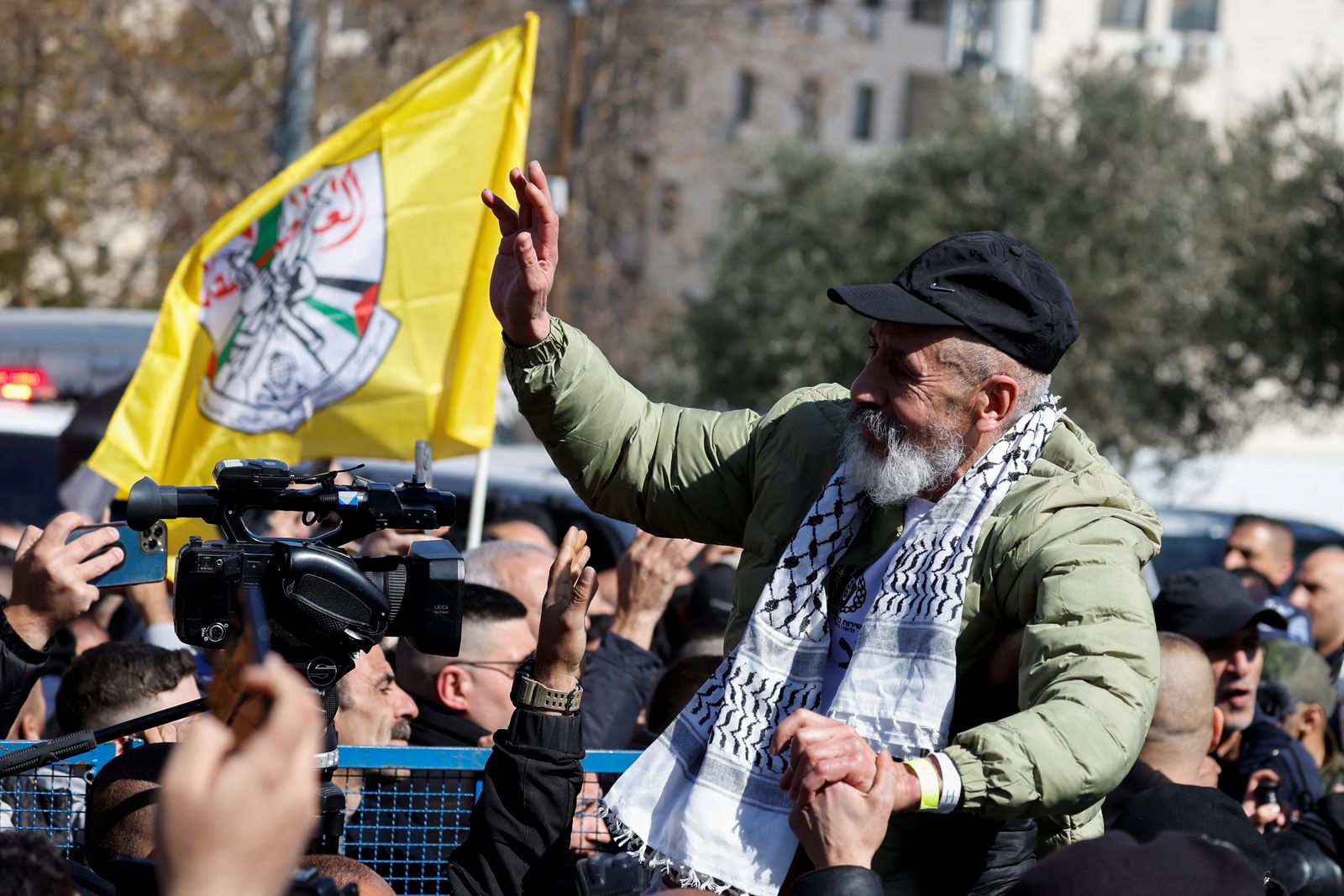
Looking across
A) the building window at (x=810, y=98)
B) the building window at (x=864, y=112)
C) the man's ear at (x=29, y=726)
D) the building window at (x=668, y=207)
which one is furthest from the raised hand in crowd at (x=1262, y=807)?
the building window at (x=864, y=112)

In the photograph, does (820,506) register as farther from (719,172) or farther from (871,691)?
(719,172)

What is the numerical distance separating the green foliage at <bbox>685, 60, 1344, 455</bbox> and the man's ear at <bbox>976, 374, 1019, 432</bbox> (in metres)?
15.9

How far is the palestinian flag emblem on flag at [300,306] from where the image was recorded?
19.5ft

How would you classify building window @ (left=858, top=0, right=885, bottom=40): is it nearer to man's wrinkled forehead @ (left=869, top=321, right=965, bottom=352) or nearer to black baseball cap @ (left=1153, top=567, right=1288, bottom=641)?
black baseball cap @ (left=1153, top=567, right=1288, bottom=641)

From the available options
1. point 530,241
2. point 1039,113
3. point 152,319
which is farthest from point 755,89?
point 530,241

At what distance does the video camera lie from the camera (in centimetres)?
256

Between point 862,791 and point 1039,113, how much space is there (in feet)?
59.3

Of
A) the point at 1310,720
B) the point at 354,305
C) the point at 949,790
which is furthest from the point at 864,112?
the point at 949,790

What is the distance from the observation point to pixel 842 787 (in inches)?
88.3

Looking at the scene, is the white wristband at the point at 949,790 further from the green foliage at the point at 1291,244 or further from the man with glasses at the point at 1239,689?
the green foliage at the point at 1291,244

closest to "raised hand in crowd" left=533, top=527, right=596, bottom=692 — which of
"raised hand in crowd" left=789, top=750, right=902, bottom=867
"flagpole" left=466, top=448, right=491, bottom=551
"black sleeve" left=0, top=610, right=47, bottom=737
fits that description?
"raised hand in crowd" left=789, top=750, right=902, bottom=867

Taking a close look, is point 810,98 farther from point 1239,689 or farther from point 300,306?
point 1239,689

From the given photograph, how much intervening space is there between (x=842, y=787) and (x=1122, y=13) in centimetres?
3537

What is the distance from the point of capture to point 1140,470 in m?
20.2
